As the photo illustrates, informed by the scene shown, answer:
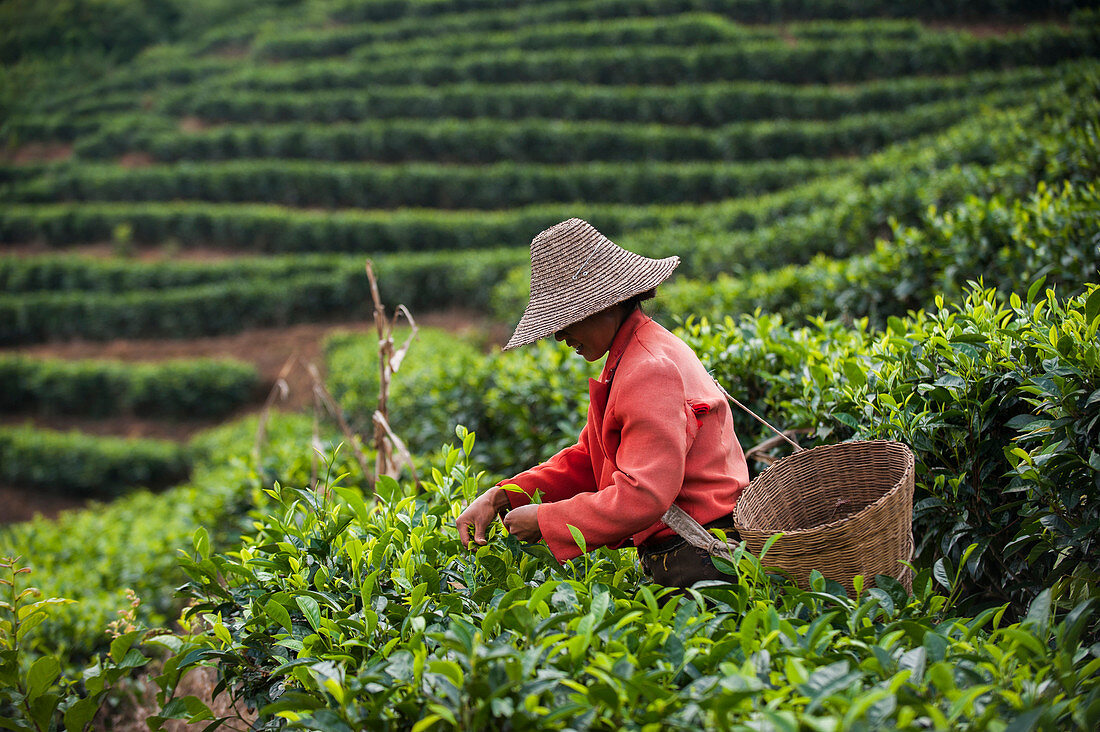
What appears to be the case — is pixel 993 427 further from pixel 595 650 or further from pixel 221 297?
pixel 221 297

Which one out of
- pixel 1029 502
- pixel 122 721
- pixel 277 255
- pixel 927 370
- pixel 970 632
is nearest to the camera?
pixel 970 632

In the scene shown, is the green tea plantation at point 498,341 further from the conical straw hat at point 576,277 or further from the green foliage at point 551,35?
the conical straw hat at point 576,277

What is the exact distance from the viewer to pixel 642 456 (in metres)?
1.64

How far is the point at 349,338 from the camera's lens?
1170 centimetres

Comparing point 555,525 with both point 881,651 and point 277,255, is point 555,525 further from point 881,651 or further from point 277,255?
point 277,255

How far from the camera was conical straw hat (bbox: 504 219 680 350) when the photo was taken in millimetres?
1789

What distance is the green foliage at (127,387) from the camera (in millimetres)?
11671

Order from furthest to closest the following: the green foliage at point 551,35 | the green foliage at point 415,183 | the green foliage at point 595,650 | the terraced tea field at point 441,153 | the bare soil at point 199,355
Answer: the green foliage at point 551,35 < the green foliage at point 415,183 < the terraced tea field at point 441,153 < the bare soil at point 199,355 < the green foliage at point 595,650

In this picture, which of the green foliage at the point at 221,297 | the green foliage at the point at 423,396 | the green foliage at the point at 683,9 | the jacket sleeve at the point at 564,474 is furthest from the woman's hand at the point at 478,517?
the green foliage at the point at 683,9

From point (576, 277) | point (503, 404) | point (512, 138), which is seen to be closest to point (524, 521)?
point (576, 277)

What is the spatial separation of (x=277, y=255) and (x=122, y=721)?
543 inches

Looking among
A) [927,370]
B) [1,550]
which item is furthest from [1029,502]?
[1,550]

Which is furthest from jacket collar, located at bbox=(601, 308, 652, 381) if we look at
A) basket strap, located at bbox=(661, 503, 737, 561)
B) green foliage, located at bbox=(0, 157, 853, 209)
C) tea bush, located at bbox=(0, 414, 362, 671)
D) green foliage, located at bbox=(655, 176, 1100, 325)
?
green foliage, located at bbox=(0, 157, 853, 209)

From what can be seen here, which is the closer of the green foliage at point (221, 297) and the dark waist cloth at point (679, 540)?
the dark waist cloth at point (679, 540)
